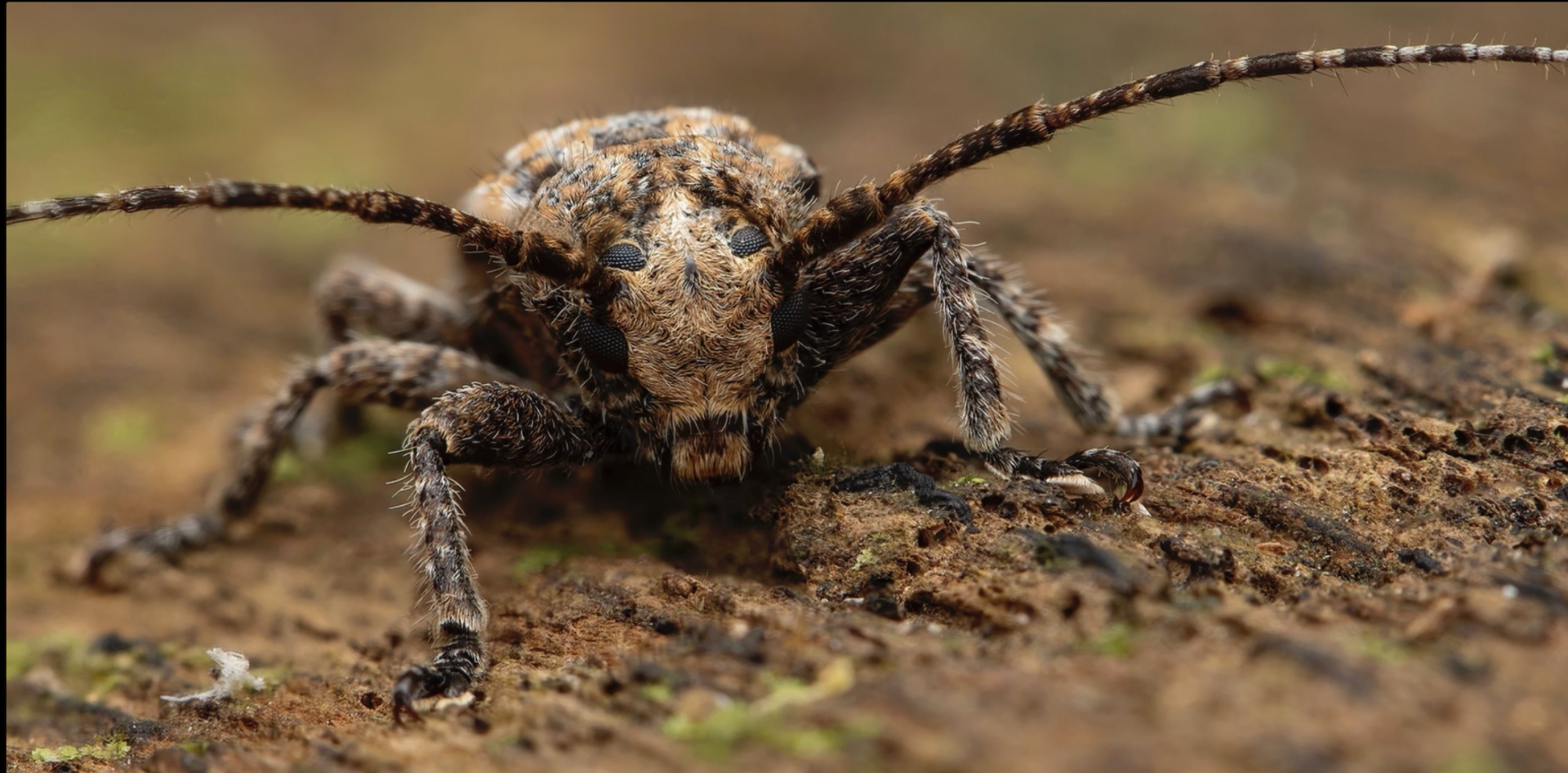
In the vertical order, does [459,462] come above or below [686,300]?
below

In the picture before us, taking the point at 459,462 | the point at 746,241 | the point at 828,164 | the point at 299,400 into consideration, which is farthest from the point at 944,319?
the point at 828,164

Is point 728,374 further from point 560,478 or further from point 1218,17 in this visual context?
point 1218,17

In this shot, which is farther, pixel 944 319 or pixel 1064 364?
pixel 1064 364

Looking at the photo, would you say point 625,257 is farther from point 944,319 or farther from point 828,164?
point 828,164

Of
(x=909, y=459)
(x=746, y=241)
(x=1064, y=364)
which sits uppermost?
(x=746, y=241)

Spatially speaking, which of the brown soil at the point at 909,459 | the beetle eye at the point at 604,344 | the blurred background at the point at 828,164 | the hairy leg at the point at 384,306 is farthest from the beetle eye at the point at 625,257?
the hairy leg at the point at 384,306

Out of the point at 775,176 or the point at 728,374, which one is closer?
the point at 728,374

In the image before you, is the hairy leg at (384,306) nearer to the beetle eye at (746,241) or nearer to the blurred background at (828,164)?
the blurred background at (828,164)

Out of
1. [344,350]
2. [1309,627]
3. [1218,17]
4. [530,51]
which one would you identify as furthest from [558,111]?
[1309,627]
